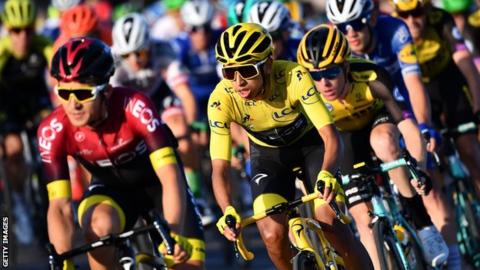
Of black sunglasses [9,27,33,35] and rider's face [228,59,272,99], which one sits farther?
black sunglasses [9,27,33,35]

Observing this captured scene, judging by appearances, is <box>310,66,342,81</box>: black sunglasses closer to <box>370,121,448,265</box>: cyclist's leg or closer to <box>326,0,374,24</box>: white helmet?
<box>370,121,448,265</box>: cyclist's leg

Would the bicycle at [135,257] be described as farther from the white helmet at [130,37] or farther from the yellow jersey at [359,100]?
the white helmet at [130,37]

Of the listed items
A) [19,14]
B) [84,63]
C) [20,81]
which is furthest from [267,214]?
[19,14]

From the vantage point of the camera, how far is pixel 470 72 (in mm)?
12469

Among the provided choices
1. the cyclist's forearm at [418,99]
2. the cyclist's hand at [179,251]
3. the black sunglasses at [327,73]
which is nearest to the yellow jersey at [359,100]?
the black sunglasses at [327,73]

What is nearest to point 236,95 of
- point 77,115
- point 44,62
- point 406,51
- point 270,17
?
point 77,115

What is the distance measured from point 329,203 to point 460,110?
4388 millimetres

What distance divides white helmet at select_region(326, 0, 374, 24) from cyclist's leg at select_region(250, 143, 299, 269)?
76.3 inches

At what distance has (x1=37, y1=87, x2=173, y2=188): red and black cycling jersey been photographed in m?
9.46

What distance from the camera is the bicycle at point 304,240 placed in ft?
28.3

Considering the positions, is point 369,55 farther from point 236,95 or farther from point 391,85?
point 236,95

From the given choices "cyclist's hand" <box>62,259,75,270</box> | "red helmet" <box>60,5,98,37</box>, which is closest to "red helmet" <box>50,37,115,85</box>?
"cyclist's hand" <box>62,259,75,270</box>

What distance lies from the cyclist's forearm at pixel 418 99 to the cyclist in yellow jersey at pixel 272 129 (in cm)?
181

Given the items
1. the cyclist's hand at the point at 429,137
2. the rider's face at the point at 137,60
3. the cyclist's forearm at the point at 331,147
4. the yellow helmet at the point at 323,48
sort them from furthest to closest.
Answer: the rider's face at the point at 137,60 < the cyclist's hand at the point at 429,137 < the yellow helmet at the point at 323,48 < the cyclist's forearm at the point at 331,147
